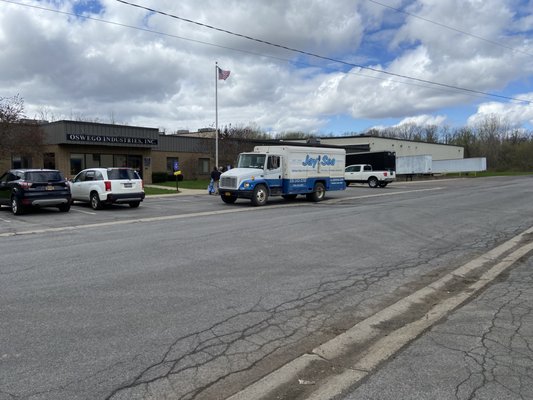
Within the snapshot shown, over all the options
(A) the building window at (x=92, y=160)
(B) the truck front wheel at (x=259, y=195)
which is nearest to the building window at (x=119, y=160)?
(A) the building window at (x=92, y=160)

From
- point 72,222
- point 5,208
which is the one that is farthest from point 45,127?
point 72,222

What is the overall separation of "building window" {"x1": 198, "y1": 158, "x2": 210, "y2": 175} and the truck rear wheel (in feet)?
76.7

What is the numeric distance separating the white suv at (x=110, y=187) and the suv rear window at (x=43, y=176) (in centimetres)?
155

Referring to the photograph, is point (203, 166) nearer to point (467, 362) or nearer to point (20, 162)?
point (20, 162)

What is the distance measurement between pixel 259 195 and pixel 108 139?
2006cm

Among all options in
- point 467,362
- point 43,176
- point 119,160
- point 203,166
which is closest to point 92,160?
point 119,160

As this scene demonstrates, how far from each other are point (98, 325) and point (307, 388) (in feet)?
7.94

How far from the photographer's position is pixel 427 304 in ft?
19.1

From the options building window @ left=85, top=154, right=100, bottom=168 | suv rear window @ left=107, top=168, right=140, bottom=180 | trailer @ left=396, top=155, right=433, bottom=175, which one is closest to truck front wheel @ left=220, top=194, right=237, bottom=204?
suv rear window @ left=107, top=168, right=140, bottom=180

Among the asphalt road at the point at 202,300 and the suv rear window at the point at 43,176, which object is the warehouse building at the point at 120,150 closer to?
the suv rear window at the point at 43,176

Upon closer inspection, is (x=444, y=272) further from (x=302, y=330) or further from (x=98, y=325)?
(x=98, y=325)

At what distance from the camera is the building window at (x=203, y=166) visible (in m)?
44.6

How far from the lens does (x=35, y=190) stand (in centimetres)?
1673

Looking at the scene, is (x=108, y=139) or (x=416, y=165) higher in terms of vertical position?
(x=108, y=139)
